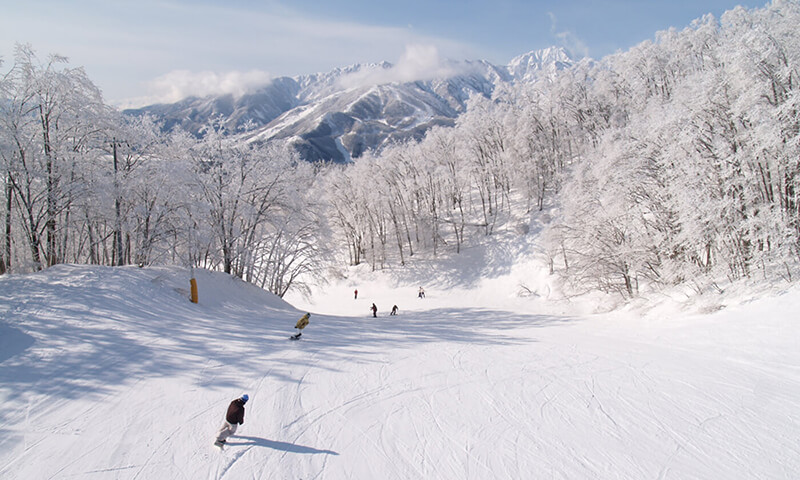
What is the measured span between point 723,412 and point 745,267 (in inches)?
428

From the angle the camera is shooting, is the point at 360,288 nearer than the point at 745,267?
No

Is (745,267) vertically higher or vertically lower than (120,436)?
higher

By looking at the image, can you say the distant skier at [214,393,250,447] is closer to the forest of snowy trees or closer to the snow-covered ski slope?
the snow-covered ski slope

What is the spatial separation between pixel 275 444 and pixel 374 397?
88.2 inches

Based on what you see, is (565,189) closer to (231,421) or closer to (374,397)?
(374,397)

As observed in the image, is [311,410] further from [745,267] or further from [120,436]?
[745,267]

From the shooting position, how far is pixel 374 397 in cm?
714

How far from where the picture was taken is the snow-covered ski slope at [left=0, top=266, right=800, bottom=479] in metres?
5.11

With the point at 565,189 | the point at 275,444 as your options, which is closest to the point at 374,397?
the point at 275,444

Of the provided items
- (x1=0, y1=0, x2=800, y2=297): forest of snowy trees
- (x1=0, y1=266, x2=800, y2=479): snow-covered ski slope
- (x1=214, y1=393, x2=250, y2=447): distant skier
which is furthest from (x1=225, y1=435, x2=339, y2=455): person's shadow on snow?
(x1=0, y1=0, x2=800, y2=297): forest of snowy trees

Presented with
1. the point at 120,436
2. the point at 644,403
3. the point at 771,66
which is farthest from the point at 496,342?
the point at 771,66

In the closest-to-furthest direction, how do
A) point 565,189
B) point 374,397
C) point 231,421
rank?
point 231,421 < point 374,397 < point 565,189

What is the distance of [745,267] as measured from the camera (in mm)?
13789

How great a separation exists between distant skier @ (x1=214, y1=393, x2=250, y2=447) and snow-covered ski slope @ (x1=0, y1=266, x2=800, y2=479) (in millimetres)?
227
